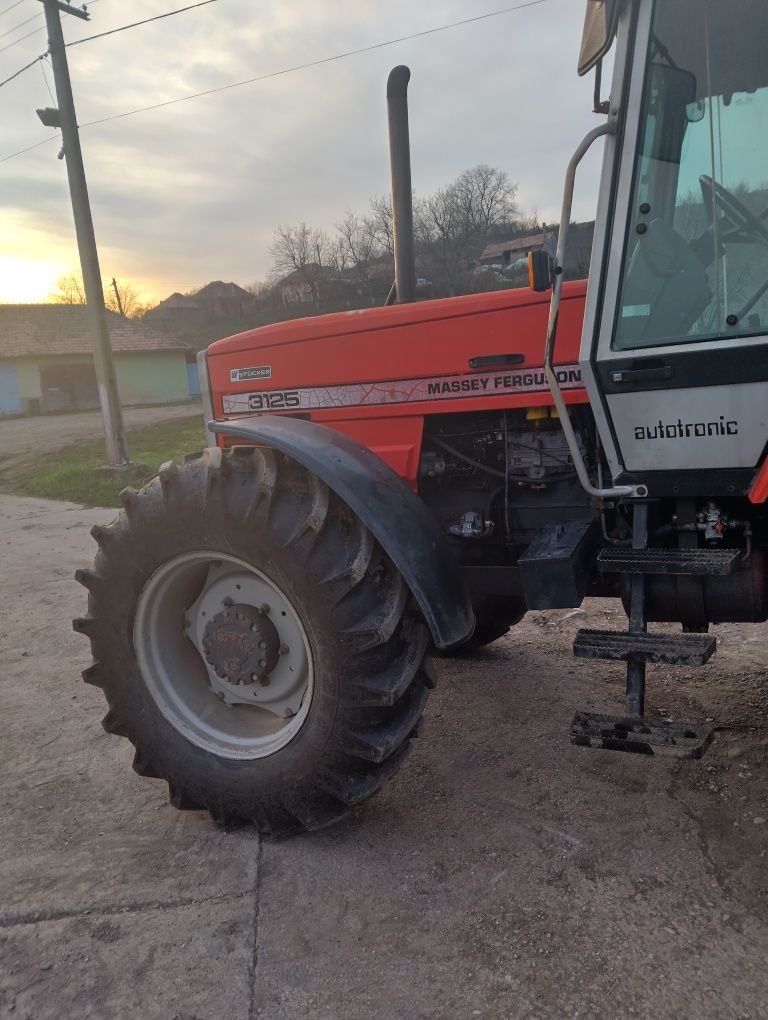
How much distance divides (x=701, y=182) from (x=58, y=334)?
3161cm

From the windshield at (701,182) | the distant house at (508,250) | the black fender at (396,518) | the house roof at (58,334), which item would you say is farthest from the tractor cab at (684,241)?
the house roof at (58,334)

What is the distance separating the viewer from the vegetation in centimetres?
1180

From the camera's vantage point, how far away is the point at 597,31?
2.33m

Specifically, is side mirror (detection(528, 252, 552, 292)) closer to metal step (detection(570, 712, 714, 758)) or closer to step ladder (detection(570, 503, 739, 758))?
step ladder (detection(570, 503, 739, 758))

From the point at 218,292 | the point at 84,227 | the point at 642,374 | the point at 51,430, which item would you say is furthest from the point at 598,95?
the point at 218,292

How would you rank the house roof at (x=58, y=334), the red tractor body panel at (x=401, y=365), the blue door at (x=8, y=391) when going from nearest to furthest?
the red tractor body panel at (x=401, y=365)
the blue door at (x=8, y=391)
the house roof at (x=58, y=334)

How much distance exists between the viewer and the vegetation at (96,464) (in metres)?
11.8

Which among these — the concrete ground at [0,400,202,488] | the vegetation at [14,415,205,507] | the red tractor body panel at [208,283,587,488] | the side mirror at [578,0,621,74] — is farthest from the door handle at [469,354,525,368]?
the concrete ground at [0,400,202,488]

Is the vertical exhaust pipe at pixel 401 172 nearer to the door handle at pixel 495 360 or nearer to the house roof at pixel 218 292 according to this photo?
the door handle at pixel 495 360

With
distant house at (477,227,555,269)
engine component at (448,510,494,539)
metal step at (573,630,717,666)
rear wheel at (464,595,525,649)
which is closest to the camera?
metal step at (573,630,717,666)

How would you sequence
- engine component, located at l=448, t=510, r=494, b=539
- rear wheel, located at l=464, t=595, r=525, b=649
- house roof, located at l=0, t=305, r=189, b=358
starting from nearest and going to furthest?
engine component, located at l=448, t=510, r=494, b=539, rear wheel, located at l=464, t=595, r=525, b=649, house roof, located at l=0, t=305, r=189, b=358

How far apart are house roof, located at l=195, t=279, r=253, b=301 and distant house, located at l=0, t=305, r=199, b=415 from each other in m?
21.7

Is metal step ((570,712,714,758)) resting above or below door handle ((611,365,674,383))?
below

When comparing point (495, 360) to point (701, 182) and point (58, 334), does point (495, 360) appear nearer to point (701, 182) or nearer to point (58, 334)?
point (701, 182)
